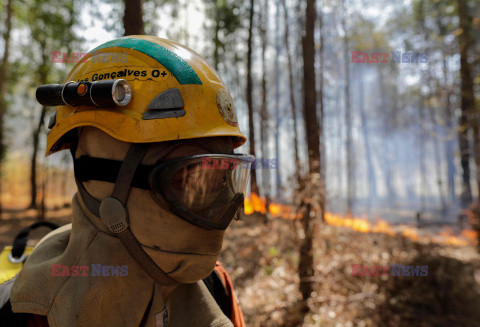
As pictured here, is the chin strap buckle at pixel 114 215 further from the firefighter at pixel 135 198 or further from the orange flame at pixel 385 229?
the orange flame at pixel 385 229

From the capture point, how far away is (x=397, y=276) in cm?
617

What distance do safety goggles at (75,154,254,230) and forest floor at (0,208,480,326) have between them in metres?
4.02

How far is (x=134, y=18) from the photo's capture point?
12.6ft

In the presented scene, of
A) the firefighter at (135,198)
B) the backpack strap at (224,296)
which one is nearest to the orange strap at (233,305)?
the backpack strap at (224,296)

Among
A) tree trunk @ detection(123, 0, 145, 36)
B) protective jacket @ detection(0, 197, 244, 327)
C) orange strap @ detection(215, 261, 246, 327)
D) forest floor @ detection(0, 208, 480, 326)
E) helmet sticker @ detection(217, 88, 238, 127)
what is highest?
tree trunk @ detection(123, 0, 145, 36)

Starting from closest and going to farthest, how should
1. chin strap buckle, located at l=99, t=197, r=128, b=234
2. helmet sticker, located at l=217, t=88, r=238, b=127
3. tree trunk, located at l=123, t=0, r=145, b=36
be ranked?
chin strap buckle, located at l=99, t=197, r=128, b=234
helmet sticker, located at l=217, t=88, r=238, b=127
tree trunk, located at l=123, t=0, r=145, b=36

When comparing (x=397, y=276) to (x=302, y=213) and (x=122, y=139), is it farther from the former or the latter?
(x=122, y=139)

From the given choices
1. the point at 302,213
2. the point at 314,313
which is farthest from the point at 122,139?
the point at 314,313

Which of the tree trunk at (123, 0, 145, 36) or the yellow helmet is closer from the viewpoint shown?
the yellow helmet

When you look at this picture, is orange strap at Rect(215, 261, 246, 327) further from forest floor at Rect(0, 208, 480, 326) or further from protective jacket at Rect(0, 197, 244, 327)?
forest floor at Rect(0, 208, 480, 326)

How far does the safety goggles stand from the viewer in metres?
1.27

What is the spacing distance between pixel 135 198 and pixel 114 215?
0.11 metres

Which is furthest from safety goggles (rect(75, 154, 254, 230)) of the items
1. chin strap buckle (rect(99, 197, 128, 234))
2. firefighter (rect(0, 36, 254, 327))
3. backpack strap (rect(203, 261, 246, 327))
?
backpack strap (rect(203, 261, 246, 327))

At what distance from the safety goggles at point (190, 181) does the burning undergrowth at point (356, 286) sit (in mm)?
4025
